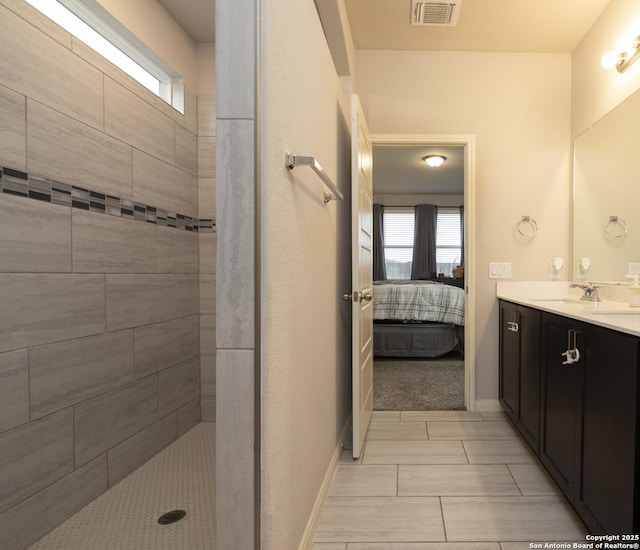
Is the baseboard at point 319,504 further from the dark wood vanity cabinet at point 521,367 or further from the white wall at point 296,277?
the dark wood vanity cabinet at point 521,367

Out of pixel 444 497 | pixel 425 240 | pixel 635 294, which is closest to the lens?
pixel 444 497

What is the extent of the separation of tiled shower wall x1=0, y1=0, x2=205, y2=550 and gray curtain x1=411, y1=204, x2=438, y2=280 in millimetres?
6211

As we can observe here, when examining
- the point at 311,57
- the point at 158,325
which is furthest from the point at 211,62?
the point at 158,325

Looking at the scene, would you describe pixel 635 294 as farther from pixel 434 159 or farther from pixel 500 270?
pixel 434 159

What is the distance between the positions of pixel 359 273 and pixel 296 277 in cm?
94

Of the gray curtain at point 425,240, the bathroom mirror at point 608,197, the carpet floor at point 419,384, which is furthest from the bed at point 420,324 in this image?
the gray curtain at point 425,240

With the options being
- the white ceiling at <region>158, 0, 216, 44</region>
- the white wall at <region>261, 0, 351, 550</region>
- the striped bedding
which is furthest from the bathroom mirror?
the white ceiling at <region>158, 0, 216, 44</region>

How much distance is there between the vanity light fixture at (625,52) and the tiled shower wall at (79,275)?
256cm

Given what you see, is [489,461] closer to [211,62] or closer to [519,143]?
[519,143]

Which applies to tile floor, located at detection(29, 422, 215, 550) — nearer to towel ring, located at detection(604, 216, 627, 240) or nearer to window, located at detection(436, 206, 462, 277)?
towel ring, located at detection(604, 216, 627, 240)

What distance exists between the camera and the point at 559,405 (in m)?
1.73

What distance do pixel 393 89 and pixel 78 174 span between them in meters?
2.23

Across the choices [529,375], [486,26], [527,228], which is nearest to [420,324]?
[527,228]

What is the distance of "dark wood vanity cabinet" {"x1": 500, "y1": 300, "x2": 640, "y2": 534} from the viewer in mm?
1179
